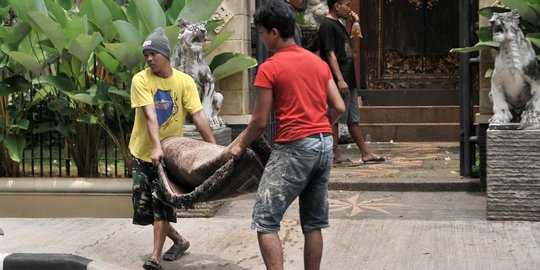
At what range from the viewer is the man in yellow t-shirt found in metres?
8.13

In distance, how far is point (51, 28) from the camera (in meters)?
10.7

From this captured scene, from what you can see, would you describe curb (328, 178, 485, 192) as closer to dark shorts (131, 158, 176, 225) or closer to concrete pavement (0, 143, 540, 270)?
concrete pavement (0, 143, 540, 270)

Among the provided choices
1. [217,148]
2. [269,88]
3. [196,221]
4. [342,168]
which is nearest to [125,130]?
[196,221]

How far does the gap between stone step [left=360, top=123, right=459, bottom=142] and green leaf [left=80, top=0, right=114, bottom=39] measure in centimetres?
539

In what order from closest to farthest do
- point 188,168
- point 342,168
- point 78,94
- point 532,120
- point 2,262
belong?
point 188,168 → point 2,262 → point 532,120 → point 78,94 → point 342,168

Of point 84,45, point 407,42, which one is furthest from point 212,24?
point 407,42

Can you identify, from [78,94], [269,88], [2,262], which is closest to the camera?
[269,88]

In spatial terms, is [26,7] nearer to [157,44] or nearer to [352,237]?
[157,44]

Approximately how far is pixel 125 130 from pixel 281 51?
175 inches

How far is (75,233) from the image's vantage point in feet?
32.7

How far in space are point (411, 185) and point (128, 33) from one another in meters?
3.26

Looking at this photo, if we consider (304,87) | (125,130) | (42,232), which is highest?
(304,87)

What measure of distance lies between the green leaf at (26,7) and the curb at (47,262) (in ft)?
9.95

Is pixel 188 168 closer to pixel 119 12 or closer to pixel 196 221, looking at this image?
pixel 196 221
